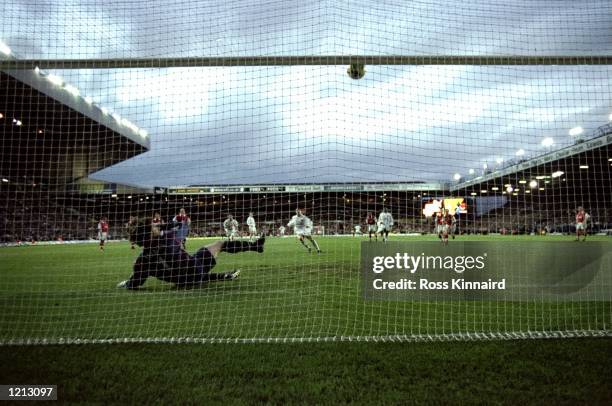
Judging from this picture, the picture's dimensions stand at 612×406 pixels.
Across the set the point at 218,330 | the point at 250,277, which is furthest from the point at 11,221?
the point at 218,330

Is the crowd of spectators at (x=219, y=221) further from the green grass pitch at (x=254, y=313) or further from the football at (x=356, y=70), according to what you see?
the football at (x=356, y=70)

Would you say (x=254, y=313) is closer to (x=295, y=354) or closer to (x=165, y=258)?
(x=295, y=354)

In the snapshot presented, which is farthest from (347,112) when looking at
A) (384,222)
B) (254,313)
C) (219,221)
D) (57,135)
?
(219,221)

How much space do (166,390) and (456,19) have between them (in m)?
5.92

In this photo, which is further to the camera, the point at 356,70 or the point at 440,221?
the point at 440,221

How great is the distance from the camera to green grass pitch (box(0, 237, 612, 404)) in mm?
2812

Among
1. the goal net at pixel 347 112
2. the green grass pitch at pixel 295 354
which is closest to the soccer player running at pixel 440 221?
the goal net at pixel 347 112

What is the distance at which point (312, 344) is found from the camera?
3873 millimetres

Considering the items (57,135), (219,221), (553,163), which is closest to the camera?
(553,163)

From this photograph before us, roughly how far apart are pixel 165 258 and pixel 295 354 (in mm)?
3544

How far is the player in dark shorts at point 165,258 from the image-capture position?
6.22 metres

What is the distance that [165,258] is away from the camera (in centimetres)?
635

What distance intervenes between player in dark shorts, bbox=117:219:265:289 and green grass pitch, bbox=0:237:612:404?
0.38 m

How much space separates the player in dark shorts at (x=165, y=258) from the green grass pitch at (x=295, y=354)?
38cm
